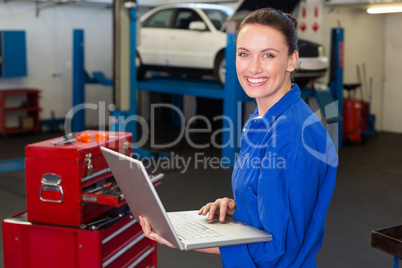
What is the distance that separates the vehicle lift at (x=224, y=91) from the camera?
277 inches

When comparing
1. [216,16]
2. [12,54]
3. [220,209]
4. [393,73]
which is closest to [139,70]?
[216,16]

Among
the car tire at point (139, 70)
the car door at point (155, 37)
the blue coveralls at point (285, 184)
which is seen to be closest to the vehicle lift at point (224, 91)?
the car tire at point (139, 70)

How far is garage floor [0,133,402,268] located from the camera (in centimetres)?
394

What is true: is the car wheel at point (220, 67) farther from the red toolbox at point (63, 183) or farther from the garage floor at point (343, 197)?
the red toolbox at point (63, 183)

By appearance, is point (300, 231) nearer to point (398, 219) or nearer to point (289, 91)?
point (289, 91)

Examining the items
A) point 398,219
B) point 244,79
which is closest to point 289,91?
point 244,79

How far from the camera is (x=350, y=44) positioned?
1014 centimetres

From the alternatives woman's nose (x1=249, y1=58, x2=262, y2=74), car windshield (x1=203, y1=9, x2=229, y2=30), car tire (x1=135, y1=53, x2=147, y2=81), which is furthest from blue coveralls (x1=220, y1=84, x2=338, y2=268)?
car tire (x1=135, y1=53, x2=147, y2=81)

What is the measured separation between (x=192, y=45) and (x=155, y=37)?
982mm

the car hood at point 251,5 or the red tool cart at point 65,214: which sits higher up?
the car hood at point 251,5

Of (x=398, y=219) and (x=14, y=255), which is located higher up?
(x=14, y=255)

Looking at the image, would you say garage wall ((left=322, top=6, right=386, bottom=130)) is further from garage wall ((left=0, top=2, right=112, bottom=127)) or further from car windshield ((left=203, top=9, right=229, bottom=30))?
garage wall ((left=0, top=2, right=112, bottom=127))

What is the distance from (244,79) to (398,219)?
4070 mm

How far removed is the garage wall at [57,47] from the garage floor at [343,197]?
219cm
